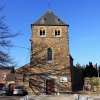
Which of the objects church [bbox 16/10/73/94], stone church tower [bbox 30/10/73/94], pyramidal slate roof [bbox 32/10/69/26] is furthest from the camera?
pyramidal slate roof [bbox 32/10/69/26]

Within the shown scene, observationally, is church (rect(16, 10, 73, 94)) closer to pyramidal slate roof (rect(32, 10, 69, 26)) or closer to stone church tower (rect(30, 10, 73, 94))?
stone church tower (rect(30, 10, 73, 94))

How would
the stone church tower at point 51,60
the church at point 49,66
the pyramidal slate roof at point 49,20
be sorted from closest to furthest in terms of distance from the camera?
the church at point 49,66 → the stone church tower at point 51,60 → the pyramidal slate roof at point 49,20

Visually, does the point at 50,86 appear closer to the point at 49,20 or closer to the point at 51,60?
the point at 51,60

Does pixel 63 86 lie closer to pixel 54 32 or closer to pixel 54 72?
pixel 54 72

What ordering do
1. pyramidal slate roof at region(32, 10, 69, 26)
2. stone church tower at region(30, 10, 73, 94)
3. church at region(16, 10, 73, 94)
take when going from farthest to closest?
pyramidal slate roof at region(32, 10, 69, 26) < stone church tower at region(30, 10, 73, 94) < church at region(16, 10, 73, 94)

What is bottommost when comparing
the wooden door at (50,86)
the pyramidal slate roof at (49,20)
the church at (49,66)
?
the wooden door at (50,86)

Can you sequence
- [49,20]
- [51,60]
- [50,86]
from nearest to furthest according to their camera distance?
[50,86] < [51,60] < [49,20]

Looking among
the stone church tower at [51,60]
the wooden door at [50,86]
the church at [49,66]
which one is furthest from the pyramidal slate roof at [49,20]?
the wooden door at [50,86]

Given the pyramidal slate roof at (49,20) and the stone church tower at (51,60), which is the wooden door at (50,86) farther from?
the pyramidal slate roof at (49,20)

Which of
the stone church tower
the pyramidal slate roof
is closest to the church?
the stone church tower

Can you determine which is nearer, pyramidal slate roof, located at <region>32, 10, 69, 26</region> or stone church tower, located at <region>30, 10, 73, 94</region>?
stone church tower, located at <region>30, 10, 73, 94</region>

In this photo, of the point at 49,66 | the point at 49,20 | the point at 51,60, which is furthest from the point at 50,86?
the point at 49,20

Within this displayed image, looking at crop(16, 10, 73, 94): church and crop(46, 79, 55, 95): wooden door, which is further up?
crop(16, 10, 73, 94): church

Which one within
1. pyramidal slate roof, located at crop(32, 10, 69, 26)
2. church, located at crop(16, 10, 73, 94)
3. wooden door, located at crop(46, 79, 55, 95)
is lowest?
wooden door, located at crop(46, 79, 55, 95)
